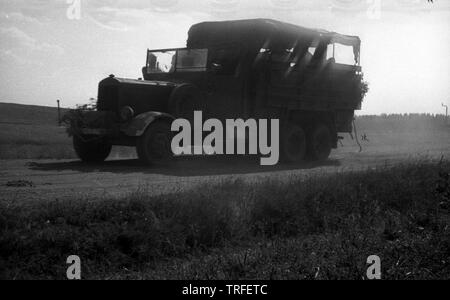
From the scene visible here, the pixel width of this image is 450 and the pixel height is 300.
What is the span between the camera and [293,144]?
1469 centimetres

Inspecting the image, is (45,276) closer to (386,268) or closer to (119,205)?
(119,205)

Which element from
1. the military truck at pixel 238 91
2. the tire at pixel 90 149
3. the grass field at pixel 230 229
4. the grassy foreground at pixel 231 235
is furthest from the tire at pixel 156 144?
the grassy foreground at pixel 231 235

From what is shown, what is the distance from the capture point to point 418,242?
6.22 metres

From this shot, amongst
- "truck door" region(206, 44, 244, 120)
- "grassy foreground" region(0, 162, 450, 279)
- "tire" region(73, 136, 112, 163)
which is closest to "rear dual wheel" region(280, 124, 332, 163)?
A: "truck door" region(206, 44, 244, 120)

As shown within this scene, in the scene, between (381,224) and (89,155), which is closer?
(381,224)

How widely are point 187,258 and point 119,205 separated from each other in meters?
1.11

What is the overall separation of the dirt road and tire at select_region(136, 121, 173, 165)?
24 centimetres

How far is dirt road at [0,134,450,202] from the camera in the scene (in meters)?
7.68

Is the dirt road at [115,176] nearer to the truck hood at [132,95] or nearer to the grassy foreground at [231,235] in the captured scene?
the grassy foreground at [231,235]

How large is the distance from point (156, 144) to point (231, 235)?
559 centimetres

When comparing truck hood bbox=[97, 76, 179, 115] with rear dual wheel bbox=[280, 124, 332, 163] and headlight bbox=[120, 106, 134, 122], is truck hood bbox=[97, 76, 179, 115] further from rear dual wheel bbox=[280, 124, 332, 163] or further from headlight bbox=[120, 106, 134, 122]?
rear dual wheel bbox=[280, 124, 332, 163]

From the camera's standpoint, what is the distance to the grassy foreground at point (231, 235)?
204 inches

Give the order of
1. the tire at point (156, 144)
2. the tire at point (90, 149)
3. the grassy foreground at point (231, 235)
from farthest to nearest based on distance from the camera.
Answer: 1. the tire at point (90, 149)
2. the tire at point (156, 144)
3. the grassy foreground at point (231, 235)

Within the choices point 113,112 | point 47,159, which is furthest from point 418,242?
point 47,159
